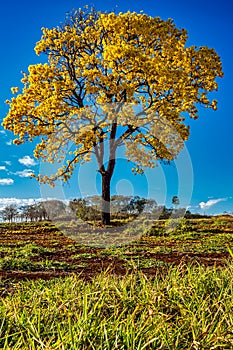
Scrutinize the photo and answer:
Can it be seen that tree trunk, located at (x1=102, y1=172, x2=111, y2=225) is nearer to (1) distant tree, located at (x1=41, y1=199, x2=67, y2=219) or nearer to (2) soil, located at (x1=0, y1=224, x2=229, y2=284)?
(1) distant tree, located at (x1=41, y1=199, x2=67, y2=219)

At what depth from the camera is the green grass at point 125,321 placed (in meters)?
2.07

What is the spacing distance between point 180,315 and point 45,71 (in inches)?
636

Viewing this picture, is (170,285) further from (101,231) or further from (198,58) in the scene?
(198,58)

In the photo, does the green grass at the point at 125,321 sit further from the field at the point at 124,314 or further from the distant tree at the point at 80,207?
the distant tree at the point at 80,207

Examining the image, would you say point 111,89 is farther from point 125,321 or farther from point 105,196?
point 125,321

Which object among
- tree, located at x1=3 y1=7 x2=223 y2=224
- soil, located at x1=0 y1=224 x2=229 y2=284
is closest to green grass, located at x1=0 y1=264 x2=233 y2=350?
soil, located at x1=0 y1=224 x2=229 y2=284

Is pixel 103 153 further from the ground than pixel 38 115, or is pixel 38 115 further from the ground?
pixel 38 115

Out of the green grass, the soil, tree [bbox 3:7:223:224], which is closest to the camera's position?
the green grass

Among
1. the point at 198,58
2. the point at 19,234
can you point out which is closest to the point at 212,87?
the point at 198,58

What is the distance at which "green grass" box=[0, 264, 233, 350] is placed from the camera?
6.79 feet

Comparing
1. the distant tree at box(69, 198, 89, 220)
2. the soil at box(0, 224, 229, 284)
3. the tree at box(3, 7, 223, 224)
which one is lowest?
the soil at box(0, 224, 229, 284)

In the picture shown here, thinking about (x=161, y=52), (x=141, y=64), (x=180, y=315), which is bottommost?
(x=180, y=315)

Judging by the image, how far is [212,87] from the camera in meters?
17.8

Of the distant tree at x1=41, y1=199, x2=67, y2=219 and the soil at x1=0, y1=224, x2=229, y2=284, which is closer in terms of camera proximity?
the soil at x1=0, y1=224, x2=229, y2=284
